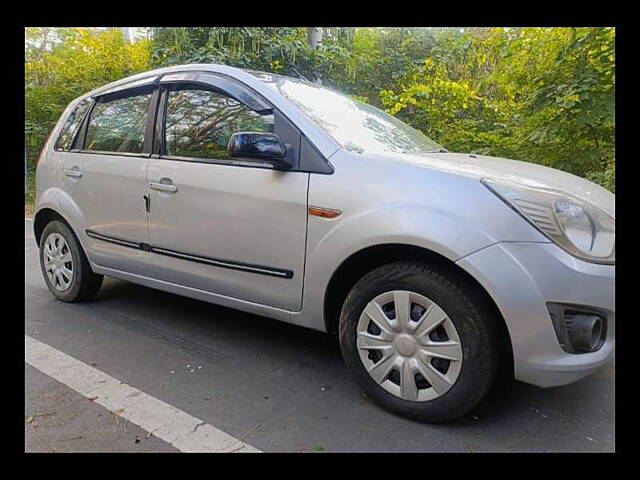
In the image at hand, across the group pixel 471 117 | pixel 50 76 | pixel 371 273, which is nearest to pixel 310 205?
pixel 371 273

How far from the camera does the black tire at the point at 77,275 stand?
372 centimetres

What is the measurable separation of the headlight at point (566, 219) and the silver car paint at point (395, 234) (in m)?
0.04

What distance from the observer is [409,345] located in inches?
86.1

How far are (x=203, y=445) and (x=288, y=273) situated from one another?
36.3 inches

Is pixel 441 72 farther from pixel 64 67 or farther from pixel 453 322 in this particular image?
pixel 64 67

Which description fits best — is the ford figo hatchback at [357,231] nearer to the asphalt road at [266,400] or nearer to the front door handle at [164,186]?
the front door handle at [164,186]

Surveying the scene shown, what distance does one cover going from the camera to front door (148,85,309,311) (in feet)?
Answer: 8.28

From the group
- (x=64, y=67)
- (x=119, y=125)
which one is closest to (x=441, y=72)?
(x=119, y=125)

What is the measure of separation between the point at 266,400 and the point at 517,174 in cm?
166

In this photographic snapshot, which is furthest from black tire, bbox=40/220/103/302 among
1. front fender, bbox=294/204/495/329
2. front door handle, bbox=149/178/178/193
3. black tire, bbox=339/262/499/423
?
black tire, bbox=339/262/499/423

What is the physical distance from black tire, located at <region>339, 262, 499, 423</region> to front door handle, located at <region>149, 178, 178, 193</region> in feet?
4.49

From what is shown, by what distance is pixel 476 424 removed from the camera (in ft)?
7.20

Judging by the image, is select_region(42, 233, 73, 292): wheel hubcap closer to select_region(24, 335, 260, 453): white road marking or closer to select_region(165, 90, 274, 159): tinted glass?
select_region(24, 335, 260, 453): white road marking

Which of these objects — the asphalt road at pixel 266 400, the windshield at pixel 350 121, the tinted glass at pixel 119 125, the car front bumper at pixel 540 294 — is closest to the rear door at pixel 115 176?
the tinted glass at pixel 119 125
